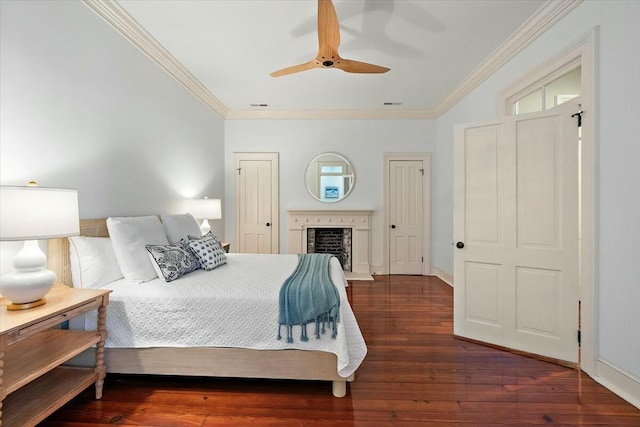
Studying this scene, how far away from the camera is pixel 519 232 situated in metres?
2.26

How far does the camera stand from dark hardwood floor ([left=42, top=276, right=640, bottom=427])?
60.8 inches

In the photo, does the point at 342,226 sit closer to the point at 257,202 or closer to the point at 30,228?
the point at 257,202

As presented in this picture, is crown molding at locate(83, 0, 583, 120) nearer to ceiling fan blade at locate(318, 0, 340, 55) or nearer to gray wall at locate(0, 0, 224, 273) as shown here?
gray wall at locate(0, 0, 224, 273)

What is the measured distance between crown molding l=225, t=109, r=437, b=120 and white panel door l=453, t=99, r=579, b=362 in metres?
2.29

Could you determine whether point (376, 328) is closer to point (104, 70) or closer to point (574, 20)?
point (574, 20)

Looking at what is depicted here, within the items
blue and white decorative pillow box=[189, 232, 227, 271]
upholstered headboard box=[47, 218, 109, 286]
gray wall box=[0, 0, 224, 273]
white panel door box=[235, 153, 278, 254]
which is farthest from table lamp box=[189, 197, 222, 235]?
upholstered headboard box=[47, 218, 109, 286]

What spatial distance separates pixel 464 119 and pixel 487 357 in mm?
3009

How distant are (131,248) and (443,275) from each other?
4126 millimetres

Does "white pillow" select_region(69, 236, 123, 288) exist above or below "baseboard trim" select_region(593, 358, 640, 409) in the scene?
above

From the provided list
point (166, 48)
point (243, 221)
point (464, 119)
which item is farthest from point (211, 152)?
point (464, 119)

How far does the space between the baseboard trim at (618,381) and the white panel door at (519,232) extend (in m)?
0.20

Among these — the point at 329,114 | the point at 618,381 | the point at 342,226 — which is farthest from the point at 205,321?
the point at 329,114

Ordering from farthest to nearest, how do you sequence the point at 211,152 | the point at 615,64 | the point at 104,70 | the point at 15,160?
the point at 211,152, the point at 104,70, the point at 615,64, the point at 15,160

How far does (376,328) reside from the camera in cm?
267
